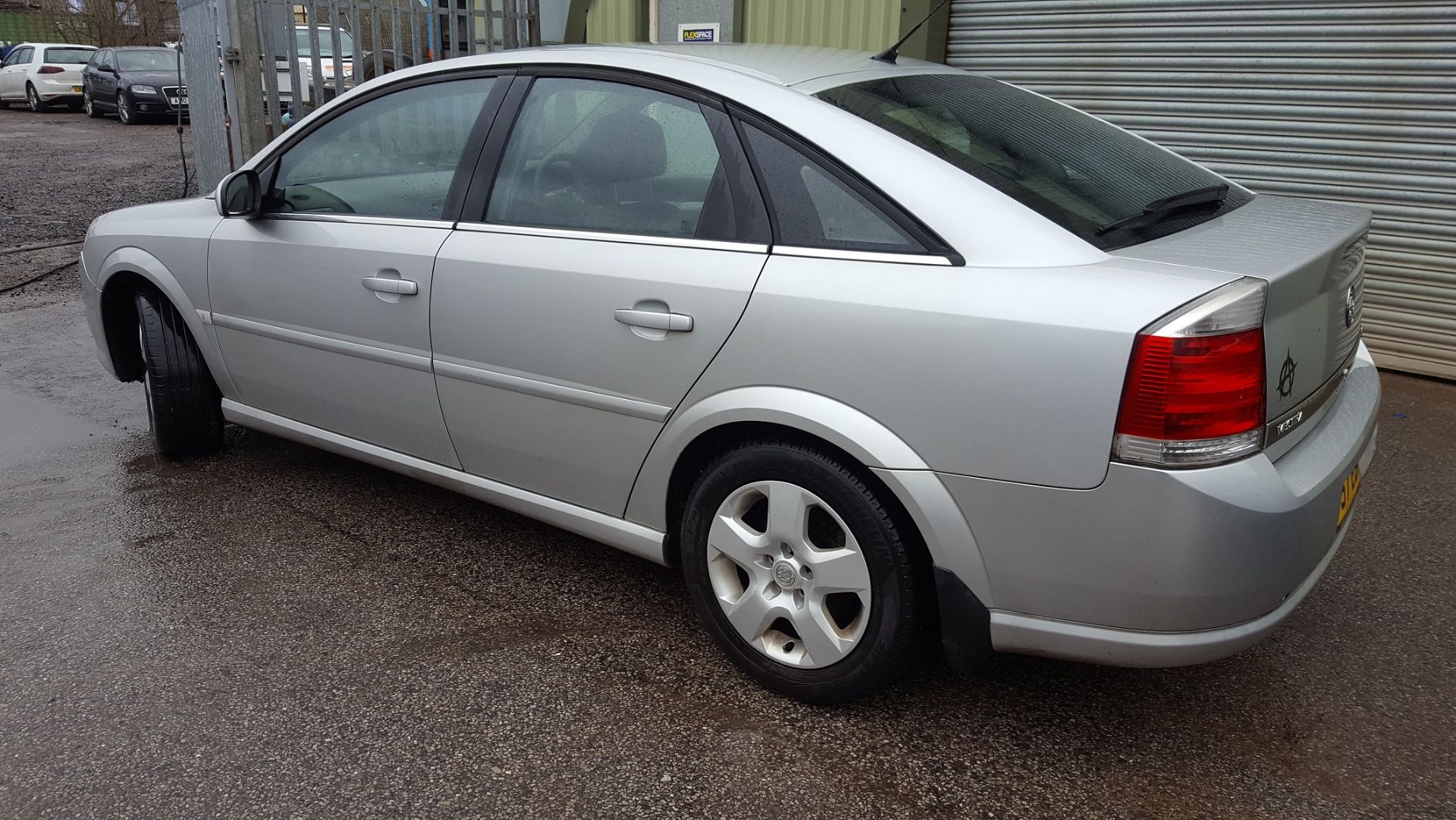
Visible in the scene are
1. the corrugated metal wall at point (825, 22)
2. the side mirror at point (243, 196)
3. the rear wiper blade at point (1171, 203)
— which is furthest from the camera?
the corrugated metal wall at point (825, 22)

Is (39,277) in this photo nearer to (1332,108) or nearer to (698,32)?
(698,32)

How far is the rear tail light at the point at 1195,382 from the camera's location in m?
2.01

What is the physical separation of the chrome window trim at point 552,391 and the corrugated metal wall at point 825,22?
4432 mm

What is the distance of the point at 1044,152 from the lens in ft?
8.91

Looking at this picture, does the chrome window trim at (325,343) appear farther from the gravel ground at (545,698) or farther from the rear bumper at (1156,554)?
the rear bumper at (1156,554)

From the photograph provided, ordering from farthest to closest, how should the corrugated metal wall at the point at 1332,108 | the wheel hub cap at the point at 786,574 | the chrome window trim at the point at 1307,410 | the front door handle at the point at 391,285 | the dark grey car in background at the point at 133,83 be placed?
the dark grey car in background at the point at 133,83
the corrugated metal wall at the point at 1332,108
the front door handle at the point at 391,285
the wheel hub cap at the point at 786,574
the chrome window trim at the point at 1307,410

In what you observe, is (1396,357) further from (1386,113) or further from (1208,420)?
(1208,420)

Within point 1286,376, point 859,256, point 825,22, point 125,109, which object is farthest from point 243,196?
point 125,109

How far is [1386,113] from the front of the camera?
5.43 metres

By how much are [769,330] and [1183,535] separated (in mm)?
963

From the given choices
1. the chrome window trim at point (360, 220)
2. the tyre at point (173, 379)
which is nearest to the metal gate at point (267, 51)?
the tyre at point (173, 379)

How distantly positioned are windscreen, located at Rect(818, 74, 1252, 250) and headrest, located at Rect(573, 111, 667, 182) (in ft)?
1.57

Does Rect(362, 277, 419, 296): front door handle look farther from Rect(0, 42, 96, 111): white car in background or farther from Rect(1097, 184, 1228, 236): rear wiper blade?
Rect(0, 42, 96, 111): white car in background

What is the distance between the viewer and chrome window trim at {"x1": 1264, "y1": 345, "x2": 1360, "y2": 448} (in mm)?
2162
